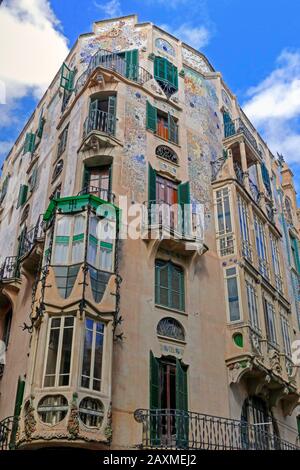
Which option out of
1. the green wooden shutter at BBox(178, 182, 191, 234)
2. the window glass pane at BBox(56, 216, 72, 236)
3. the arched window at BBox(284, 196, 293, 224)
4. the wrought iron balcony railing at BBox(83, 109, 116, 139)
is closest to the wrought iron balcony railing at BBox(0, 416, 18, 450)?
the window glass pane at BBox(56, 216, 72, 236)

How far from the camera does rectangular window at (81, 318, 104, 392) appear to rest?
1505 centimetres

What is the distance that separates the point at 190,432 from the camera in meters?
16.3

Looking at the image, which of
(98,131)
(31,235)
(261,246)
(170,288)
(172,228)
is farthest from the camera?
(261,246)

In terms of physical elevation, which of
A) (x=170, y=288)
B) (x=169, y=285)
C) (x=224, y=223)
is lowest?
(x=170, y=288)

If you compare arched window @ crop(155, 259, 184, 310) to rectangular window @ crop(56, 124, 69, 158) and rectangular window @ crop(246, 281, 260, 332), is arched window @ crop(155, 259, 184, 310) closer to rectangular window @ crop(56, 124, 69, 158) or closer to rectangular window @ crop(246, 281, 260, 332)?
rectangular window @ crop(246, 281, 260, 332)

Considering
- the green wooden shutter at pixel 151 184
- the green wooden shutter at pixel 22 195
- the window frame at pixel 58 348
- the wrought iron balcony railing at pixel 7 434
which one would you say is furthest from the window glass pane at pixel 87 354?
the green wooden shutter at pixel 22 195

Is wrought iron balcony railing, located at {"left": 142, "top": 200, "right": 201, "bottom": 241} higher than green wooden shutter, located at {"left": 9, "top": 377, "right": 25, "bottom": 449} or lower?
higher

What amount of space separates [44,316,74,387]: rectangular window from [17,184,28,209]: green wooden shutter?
1164 cm

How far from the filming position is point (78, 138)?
22.3 m

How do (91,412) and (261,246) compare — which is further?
(261,246)

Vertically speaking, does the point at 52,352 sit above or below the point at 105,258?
below

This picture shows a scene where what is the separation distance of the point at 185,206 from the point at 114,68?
727cm

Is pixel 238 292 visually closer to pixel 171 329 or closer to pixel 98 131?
pixel 171 329

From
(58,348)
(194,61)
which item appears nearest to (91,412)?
(58,348)
